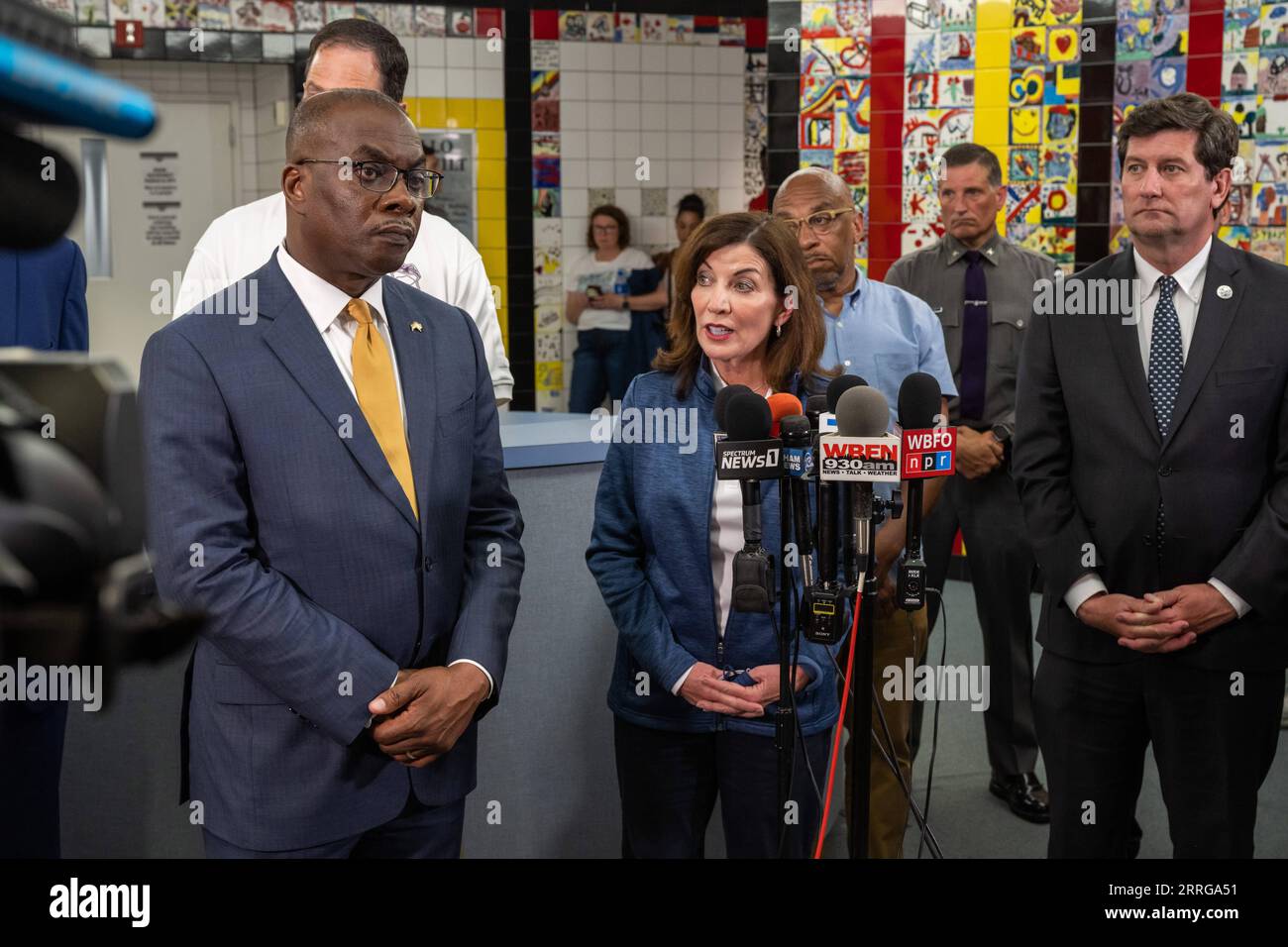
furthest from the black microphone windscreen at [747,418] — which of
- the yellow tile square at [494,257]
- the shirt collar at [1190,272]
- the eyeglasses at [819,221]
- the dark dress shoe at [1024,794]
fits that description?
the yellow tile square at [494,257]

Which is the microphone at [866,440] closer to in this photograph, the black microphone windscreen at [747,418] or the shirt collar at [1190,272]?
the black microphone windscreen at [747,418]

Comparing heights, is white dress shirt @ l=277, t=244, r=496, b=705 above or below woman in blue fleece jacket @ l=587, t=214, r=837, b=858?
above

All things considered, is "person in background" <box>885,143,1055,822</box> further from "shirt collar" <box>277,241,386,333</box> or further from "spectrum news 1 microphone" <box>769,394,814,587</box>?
"shirt collar" <box>277,241,386,333</box>

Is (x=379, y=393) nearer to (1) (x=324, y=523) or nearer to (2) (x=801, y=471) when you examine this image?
(1) (x=324, y=523)

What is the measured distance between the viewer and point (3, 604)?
371 millimetres

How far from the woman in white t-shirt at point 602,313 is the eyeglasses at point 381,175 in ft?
20.5

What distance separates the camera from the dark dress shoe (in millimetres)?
3730

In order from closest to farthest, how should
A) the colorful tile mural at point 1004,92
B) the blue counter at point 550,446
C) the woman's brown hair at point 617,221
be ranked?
1. the blue counter at point 550,446
2. the colorful tile mural at point 1004,92
3. the woman's brown hair at point 617,221

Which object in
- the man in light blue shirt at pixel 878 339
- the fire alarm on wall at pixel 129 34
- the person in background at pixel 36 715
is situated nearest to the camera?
the person in background at pixel 36 715

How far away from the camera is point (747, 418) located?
175cm

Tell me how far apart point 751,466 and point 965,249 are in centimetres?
273

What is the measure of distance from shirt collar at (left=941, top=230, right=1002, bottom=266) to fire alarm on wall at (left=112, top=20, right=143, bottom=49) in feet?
17.9

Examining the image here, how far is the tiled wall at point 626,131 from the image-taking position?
8.54 meters

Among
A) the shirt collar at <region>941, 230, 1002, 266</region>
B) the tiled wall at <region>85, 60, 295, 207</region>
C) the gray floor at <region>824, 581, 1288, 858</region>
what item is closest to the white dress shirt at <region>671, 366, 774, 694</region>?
the gray floor at <region>824, 581, 1288, 858</region>
